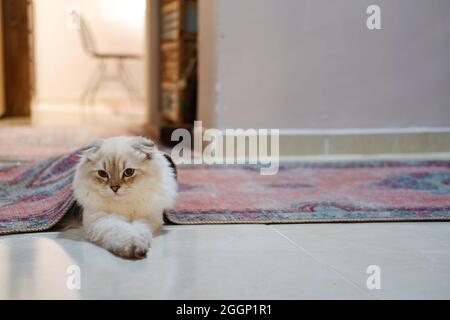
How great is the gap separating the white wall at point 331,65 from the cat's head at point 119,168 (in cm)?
155

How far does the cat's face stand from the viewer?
60.6 inches

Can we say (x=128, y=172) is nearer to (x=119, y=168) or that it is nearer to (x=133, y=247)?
(x=119, y=168)

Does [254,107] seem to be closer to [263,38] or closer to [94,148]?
[263,38]

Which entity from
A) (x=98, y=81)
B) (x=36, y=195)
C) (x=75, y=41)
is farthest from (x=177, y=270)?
(x=75, y=41)

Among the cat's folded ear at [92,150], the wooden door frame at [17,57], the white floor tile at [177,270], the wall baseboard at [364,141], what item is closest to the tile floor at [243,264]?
the white floor tile at [177,270]

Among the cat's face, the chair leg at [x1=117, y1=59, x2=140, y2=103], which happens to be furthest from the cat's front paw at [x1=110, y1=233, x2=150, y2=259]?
the chair leg at [x1=117, y1=59, x2=140, y2=103]

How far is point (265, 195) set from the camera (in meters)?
2.22

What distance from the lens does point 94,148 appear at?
1.59m

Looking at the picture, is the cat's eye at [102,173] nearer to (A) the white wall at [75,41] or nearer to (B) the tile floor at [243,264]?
(B) the tile floor at [243,264]

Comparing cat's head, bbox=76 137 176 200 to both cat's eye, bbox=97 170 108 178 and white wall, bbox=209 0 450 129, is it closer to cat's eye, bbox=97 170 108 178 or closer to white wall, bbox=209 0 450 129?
cat's eye, bbox=97 170 108 178

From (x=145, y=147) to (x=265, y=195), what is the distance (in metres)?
0.76

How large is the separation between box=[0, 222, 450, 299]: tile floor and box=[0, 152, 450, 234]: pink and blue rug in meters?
0.11

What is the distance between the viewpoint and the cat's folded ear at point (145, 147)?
1.58 meters
